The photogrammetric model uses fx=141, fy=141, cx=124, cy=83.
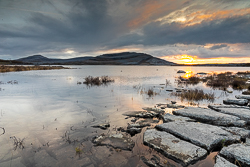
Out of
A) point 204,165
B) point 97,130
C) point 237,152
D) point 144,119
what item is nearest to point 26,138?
point 97,130

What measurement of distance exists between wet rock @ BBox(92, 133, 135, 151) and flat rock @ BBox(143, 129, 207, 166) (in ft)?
2.27

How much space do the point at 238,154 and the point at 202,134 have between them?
139cm

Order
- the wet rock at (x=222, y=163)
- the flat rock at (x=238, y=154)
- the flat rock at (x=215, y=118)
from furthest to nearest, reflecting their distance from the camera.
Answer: the flat rock at (x=215, y=118) → the flat rock at (x=238, y=154) → the wet rock at (x=222, y=163)

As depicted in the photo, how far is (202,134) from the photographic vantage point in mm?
5680

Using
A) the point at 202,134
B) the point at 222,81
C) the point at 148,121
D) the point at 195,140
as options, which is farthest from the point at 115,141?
the point at 222,81

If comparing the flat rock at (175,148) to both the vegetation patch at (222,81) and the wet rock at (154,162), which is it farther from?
the vegetation patch at (222,81)

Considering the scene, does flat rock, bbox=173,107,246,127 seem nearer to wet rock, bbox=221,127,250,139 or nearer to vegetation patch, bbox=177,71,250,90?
wet rock, bbox=221,127,250,139

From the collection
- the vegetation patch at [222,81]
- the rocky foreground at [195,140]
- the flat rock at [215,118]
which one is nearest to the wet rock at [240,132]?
the rocky foreground at [195,140]

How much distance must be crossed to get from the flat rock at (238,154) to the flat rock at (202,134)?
52cm

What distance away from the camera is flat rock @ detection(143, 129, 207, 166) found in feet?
14.6

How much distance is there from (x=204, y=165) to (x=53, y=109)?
9789mm

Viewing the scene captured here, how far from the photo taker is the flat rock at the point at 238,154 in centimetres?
412

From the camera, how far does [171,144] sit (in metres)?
5.11

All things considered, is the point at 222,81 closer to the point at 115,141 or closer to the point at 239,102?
the point at 239,102
